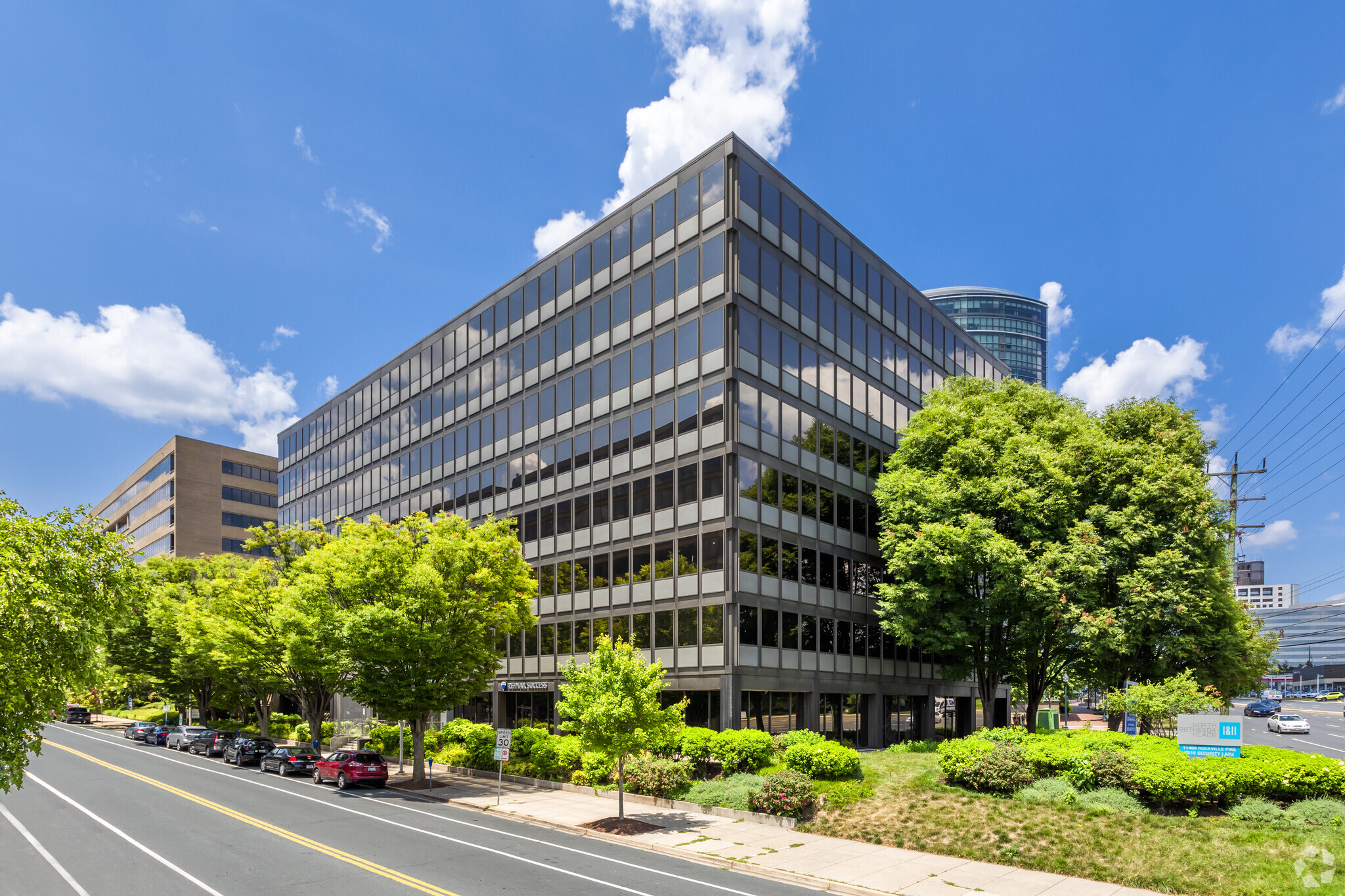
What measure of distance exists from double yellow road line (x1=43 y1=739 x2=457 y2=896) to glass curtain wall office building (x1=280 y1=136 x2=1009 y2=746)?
15972mm

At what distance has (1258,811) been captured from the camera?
63.9 feet

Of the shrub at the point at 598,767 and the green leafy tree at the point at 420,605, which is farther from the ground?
the green leafy tree at the point at 420,605

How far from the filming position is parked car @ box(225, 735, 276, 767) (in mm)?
41031

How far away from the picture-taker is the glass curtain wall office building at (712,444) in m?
35.2

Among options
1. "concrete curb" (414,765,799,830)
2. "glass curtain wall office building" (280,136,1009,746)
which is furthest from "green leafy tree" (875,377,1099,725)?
"concrete curb" (414,765,799,830)

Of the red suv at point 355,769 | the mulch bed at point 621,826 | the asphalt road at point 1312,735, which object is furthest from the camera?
the asphalt road at point 1312,735

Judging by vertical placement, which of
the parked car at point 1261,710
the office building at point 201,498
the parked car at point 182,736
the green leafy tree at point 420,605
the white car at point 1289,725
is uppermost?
the office building at point 201,498

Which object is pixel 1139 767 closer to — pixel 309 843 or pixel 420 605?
pixel 309 843

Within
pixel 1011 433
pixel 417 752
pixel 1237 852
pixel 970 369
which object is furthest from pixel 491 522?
pixel 970 369

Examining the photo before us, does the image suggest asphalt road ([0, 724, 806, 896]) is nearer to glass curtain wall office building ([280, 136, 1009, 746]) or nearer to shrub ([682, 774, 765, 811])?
shrub ([682, 774, 765, 811])

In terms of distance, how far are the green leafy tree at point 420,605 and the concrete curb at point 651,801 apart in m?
3.04

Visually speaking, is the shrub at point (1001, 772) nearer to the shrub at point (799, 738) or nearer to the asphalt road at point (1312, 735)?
the shrub at point (799, 738)

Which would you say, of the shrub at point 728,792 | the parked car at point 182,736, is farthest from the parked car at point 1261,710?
the parked car at point 182,736

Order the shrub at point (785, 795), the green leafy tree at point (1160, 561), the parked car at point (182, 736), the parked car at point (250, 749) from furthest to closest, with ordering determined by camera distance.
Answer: the parked car at point (182, 736) → the parked car at point (250, 749) → the green leafy tree at point (1160, 561) → the shrub at point (785, 795)
